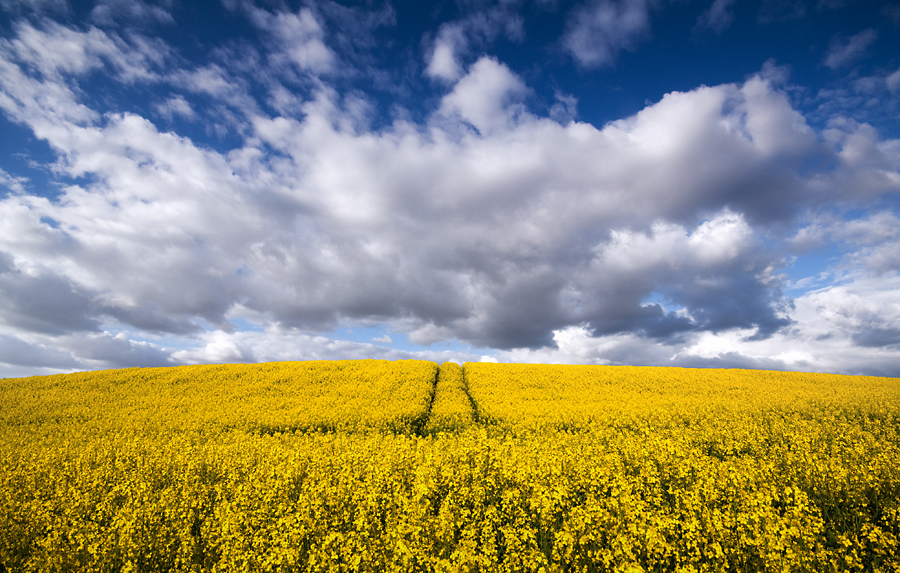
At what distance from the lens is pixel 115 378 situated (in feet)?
103

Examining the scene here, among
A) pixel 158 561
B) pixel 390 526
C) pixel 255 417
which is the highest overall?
pixel 255 417

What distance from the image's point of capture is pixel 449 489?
30.8ft

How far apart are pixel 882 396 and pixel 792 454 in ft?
86.0

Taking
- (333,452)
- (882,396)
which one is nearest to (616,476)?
(333,452)

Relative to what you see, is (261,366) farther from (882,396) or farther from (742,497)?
(882,396)

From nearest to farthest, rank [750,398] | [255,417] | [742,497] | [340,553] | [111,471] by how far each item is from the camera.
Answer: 1. [340,553]
2. [742,497]
3. [111,471]
4. [255,417]
5. [750,398]

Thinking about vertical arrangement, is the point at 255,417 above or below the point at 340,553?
above

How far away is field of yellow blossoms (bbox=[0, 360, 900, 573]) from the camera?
6.26 meters

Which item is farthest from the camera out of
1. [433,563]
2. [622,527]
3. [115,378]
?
[115,378]

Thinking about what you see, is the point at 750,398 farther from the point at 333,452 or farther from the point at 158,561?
the point at 158,561

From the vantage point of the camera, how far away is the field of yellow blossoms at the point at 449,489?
6.26 m

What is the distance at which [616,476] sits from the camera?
340 inches

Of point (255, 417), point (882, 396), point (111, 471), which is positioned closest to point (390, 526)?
point (111, 471)

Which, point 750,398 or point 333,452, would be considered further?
point 750,398
